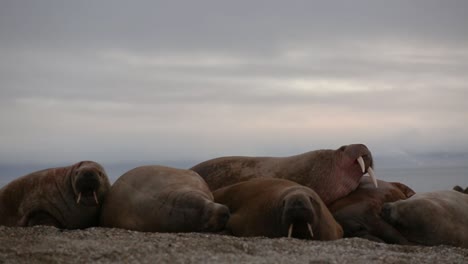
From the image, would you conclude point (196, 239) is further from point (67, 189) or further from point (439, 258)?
point (67, 189)

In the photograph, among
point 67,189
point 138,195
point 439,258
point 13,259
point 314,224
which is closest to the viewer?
point 13,259

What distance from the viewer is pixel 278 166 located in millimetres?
13539

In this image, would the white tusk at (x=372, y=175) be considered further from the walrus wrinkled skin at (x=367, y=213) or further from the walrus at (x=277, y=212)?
the walrus at (x=277, y=212)

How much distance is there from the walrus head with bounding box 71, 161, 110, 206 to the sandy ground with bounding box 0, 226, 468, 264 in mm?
1500

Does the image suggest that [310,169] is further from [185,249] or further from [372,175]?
[185,249]

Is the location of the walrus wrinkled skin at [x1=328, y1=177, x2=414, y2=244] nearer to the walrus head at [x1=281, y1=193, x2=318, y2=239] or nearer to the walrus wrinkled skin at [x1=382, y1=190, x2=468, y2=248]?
the walrus wrinkled skin at [x1=382, y1=190, x2=468, y2=248]

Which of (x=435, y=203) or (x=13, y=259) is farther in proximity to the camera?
(x=435, y=203)

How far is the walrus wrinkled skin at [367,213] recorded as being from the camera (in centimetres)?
1195

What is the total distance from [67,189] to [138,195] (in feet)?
4.44

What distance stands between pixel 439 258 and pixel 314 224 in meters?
1.71

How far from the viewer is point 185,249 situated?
8797 millimetres

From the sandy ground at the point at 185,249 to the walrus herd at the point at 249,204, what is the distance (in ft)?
2.68

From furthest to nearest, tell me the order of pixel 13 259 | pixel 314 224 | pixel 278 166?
pixel 278 166 < pixel 314 224 < pixel 13 259

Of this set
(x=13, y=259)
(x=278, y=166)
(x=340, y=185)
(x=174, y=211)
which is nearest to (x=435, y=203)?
(x=340, y=185)
